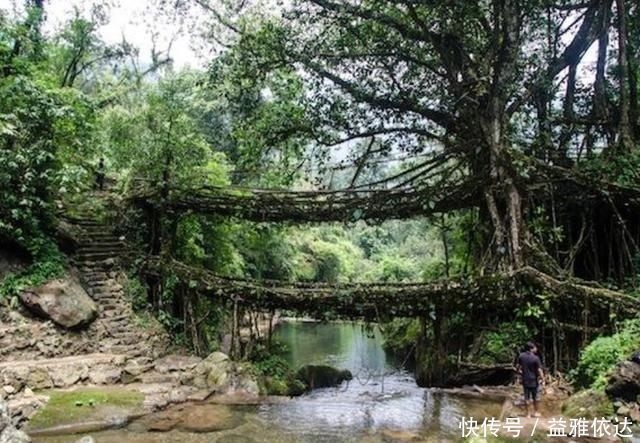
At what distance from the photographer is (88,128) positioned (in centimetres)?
1048

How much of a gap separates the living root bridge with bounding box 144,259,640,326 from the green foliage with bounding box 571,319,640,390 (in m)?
0.68

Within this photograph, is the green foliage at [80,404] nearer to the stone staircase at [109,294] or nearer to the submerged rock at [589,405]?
the stone staircase at [109,294]

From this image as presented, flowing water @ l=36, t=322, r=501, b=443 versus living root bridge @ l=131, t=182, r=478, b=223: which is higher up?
living root bridge @ l=131, t=182, r=478, b=223

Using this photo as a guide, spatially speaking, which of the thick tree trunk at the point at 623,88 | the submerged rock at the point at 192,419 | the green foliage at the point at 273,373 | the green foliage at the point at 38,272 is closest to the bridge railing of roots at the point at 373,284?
the green foliage at the point at 273,373

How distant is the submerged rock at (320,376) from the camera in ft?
40.0

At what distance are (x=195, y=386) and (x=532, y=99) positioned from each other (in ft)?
29.3

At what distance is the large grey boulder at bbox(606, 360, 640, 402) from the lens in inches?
231

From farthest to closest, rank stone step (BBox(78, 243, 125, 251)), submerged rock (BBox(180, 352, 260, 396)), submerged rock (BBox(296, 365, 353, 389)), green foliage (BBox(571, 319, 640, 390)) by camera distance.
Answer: submerged rock (BBox(296, 365, 353, 389)) → stone step (BBox(78, 243, 125, 251)) → submerged rock (BBox(180, 352, 260, 396)) → green foliage (BBox(571, 319, 640, 390))

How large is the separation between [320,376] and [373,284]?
3.64 meters

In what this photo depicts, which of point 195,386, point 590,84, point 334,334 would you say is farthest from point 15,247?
point 334,334


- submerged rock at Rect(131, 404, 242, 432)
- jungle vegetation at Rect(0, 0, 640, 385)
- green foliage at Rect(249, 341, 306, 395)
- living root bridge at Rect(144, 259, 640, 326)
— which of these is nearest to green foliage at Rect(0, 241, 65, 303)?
jungle vegetation at Rect(0, 0, 640, 385)

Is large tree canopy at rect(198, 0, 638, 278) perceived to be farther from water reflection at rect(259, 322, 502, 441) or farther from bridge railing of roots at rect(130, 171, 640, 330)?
water reflection at rect(259, 322, 502, 441)

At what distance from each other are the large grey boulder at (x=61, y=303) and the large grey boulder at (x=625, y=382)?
28.1 ft

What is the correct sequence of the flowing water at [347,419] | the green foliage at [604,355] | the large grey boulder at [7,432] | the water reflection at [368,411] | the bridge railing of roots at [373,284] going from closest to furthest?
the large grey boulder at [7,432] < the flowing water at [347,419] < the green foliage at [604,355] < the water reflection at [368,411] < the bridge railing of roots at [373,284]
